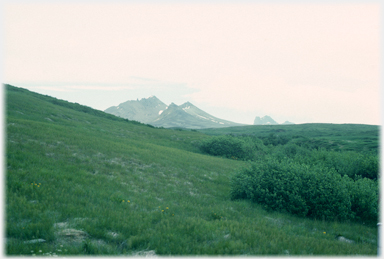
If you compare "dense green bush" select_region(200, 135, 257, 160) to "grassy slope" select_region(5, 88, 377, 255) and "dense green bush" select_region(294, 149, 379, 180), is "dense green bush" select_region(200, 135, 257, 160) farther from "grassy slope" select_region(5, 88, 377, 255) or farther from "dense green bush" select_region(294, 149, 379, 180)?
"grassy slope" select_region(5, 88, 377, 255)

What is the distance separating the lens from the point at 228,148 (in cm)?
4088

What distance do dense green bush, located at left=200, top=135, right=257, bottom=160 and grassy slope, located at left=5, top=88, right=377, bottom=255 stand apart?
79.7ft

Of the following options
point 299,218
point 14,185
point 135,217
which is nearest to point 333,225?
point 299,218

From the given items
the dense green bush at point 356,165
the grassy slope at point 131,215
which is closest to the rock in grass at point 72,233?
the grassy slope at point 131,215

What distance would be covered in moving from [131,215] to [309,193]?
9199mm

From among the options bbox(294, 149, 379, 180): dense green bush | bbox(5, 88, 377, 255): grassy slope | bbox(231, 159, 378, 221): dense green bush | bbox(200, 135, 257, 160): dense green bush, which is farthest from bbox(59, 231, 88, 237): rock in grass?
bbox(200, 135, 257, 160): dense green bush

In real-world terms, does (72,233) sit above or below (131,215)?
above

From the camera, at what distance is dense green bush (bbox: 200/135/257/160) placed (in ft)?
134

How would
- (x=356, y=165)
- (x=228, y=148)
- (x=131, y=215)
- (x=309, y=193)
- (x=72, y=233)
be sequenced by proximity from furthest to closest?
(x=228, y=148), (x=356, y=165), (x=309, y=193), (x=131, y=215), (x=72, y=233)

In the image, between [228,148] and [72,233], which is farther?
[228,148]

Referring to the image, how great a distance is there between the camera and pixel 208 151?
138 feet

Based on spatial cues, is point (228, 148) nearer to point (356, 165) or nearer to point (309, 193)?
point (356, 165)

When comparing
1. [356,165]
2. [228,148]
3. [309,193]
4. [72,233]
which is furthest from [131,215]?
[228,148]

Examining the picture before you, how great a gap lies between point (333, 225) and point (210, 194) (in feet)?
21.7
